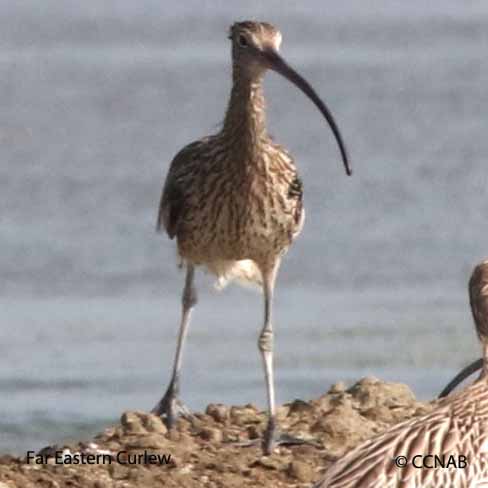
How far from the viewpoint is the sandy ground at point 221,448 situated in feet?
35.9

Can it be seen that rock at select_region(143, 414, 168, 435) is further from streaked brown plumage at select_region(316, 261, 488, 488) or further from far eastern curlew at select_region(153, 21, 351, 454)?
streaked brown plumage at select_region(316, 261, 488, 488)

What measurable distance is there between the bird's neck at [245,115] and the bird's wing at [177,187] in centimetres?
25

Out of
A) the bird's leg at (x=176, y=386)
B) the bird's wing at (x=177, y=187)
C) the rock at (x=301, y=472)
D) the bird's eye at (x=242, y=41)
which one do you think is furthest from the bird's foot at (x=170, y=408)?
the bird's eye at (x=242, y=41)

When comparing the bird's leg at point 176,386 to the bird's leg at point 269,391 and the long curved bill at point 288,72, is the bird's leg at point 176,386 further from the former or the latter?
the long curved bill at point 288,72

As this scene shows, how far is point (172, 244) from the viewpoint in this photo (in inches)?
664

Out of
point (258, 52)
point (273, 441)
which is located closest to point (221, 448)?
point (273, 441)

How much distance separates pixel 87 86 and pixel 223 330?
1063cm

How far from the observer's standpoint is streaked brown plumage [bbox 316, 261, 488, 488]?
29.3 feet

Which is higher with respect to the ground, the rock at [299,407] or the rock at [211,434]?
the rock at [299,407]

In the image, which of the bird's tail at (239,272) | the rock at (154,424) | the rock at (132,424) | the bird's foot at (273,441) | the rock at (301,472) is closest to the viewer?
the rock at (301,472)

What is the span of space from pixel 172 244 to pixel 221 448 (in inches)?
210

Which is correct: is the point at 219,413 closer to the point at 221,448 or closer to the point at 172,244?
the point at 221,448

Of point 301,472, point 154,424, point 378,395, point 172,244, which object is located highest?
point 172,244

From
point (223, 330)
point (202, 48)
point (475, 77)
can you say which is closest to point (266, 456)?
point (223, 330)
